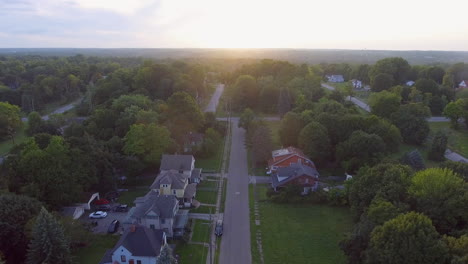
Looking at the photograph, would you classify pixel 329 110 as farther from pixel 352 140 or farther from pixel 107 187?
pixel 107 187

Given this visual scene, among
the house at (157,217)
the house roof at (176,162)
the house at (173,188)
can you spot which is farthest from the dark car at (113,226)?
the house roof at (176,162)

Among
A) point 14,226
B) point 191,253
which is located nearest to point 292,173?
point 191,253

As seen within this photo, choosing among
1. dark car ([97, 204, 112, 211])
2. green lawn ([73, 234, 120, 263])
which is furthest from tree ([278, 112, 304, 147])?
green lawn ([73, 234, 120, 263])

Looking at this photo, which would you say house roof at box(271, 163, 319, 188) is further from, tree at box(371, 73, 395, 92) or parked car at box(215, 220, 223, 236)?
tree at box(371, 73, 395, 92)

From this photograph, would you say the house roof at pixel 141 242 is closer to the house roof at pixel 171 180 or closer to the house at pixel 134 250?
the house at pixel 134 250

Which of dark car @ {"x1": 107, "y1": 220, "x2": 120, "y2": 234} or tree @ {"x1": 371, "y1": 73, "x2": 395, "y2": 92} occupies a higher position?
tree @ {"x1": 371, "y1": 73, "x2": 395, "y2": 92}

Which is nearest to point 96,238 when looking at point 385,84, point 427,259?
point 427,259

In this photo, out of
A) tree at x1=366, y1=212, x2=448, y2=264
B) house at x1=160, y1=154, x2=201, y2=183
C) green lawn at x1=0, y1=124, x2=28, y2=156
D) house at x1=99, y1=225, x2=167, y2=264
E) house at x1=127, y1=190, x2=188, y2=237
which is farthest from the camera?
green lawn at x1=0, y1=124, x2=28, y2=156
